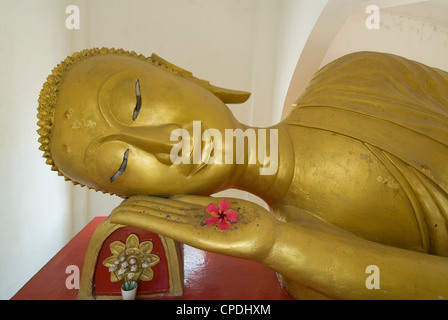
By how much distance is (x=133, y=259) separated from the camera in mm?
1296

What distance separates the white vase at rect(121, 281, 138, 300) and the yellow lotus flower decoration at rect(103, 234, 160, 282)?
25 millimetres

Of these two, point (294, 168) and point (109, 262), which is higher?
point (294, 168)

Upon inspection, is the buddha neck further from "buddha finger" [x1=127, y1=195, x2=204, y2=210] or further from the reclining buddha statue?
"buddha finger" [x1=127, y1=195, x2=204, y2=210]

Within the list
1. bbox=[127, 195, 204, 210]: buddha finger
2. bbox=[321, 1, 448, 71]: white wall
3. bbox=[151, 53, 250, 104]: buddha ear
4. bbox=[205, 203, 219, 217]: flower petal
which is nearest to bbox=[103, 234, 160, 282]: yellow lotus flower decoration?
bbox=[127, 195, 204, 210]: buddha finger

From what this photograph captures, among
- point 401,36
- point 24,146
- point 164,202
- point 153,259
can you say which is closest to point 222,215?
point 164,202

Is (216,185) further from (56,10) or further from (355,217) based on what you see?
(56,10)

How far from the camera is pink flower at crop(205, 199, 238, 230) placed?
3.32 ft

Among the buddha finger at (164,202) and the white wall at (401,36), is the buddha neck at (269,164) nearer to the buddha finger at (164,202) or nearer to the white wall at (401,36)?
the buddha finger at (164,202)

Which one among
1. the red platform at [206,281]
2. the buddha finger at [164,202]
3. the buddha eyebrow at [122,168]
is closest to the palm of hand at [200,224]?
the buddha finger at [164,202]

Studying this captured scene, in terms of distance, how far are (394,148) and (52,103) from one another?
1316mm

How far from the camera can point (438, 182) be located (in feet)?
3.83

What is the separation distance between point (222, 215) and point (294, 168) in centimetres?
43

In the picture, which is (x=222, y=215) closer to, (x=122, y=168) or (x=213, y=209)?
(x=213, y=209)

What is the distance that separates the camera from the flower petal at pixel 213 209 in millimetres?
1042
